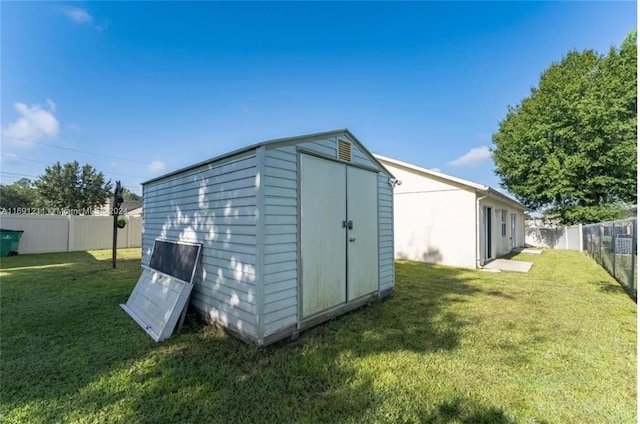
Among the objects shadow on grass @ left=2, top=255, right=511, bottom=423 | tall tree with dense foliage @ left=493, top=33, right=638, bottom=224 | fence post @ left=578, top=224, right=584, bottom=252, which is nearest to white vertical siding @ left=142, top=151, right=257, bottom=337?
shadow on grass @ left=2, top=255, right=511, bottom=423

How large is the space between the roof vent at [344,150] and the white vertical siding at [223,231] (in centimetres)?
162

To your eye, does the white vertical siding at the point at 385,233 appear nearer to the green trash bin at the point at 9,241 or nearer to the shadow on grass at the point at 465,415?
the shadow on grass at the point at 465,415

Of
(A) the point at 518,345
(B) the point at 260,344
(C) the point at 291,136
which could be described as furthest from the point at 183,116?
(A) the point at 518,345

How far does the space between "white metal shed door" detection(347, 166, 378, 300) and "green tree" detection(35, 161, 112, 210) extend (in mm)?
32220

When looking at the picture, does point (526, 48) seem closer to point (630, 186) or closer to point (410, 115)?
point (410, 115)

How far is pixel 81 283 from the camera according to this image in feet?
20.4

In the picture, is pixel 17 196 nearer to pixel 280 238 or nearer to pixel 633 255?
pixel 280 238

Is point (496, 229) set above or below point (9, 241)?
above

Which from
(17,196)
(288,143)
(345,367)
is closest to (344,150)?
(288,143)

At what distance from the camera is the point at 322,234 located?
3.97 meters

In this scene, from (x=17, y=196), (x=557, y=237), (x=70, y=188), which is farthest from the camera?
(x=17, y=196)

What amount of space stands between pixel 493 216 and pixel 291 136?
10757mm

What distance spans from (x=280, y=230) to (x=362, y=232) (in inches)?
72.5

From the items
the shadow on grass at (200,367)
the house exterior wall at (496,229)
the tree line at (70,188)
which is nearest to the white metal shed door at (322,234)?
the shadow on grass at (200,367)
